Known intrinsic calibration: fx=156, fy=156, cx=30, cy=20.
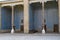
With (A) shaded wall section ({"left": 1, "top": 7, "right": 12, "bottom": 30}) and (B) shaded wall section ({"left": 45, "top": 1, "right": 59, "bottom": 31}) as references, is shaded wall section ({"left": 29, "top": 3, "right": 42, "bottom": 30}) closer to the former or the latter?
(B) shaded wall section ({"left": 45, "top": 1, "right": 59, "bottom": 31})

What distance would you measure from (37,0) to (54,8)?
Answer: 13.9ft

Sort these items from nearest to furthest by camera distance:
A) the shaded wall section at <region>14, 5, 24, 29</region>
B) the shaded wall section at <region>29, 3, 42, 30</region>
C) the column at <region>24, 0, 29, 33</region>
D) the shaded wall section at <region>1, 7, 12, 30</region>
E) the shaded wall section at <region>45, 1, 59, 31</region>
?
the column at <region>24, 0, 29, 33</region> → the shaded wall section at <region>1, 7, 12, 30</region> → the shaded wall section at <region>45, 1, 59, 31</region> → the shaded wall section at <region>29, 3, 42, 30</region> → the shaded wall section at <region>14, 5, 24, 29</region>

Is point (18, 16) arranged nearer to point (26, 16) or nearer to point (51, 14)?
point (26, 16)

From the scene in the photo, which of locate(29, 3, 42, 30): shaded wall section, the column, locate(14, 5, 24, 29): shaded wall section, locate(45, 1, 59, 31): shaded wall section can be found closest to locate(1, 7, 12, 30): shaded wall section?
locate(14, 5, 24, 29): shaded wall section

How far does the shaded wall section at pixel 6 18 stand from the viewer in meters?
24.8

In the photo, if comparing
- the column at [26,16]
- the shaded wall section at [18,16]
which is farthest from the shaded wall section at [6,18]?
the column at [26,16]

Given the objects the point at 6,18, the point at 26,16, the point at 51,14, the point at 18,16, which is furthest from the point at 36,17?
the point at 6,18

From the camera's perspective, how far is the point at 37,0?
22.0 meters

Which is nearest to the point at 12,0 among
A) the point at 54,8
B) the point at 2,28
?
the point at 2,28

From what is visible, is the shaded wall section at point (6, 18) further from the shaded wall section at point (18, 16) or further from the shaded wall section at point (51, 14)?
the shaded wall section at point (51, 14)

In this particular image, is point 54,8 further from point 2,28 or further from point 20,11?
point 2,28

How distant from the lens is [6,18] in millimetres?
25578

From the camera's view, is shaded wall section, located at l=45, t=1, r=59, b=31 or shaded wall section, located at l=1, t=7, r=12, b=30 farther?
shaded wall section, located at l=45, t=1, r=59, b=31

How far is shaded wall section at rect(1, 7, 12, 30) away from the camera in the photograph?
2478cm
